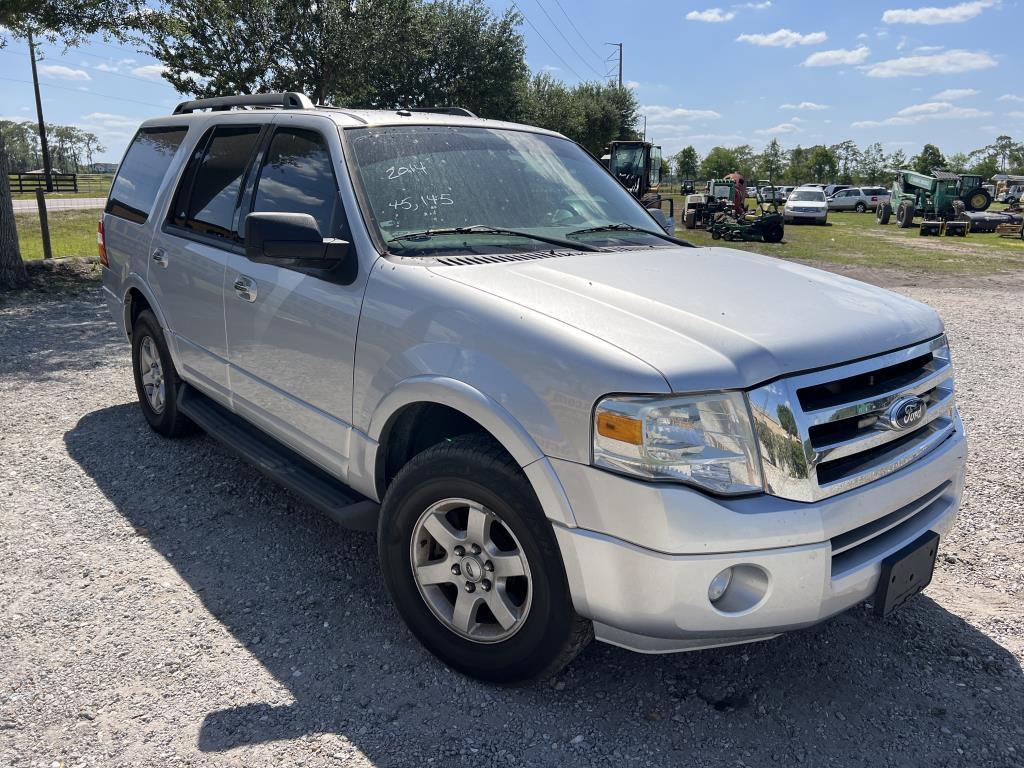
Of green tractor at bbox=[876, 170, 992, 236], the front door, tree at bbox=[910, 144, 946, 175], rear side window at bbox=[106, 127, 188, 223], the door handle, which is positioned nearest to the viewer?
the front door

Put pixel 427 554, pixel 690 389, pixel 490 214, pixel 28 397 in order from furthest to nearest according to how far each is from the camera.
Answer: pixel 28 397 → pixel 490 214 → pixel 427 554 → pixel 690 389

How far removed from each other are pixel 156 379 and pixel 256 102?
1.82 metres

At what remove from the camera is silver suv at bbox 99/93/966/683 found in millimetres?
2178

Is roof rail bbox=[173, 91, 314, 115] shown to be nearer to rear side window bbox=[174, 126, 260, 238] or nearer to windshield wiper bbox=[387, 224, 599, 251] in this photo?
rear side window bbox=[174, 126, 260, 238]

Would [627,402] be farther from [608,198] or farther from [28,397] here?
[28,397]

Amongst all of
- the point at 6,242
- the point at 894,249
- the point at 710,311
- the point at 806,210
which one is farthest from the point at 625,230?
the point at 806,210

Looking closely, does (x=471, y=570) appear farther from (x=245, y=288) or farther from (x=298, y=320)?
(x=245, y=288)

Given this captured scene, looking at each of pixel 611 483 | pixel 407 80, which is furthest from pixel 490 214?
pixel 407 80

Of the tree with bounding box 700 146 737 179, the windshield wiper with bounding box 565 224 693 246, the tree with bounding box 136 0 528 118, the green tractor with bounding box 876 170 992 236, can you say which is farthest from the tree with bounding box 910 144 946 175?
the windshield wiper with bounding box 565 224 693 246

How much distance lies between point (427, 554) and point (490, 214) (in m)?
1.42

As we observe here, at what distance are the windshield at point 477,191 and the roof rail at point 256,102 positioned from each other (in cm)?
77

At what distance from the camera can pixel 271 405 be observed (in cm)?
355

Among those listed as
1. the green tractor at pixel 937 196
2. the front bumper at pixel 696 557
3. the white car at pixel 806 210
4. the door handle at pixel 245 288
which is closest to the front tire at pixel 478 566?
the front bumper at pixel 696 557

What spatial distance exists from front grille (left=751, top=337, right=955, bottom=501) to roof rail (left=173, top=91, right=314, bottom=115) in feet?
8.92
